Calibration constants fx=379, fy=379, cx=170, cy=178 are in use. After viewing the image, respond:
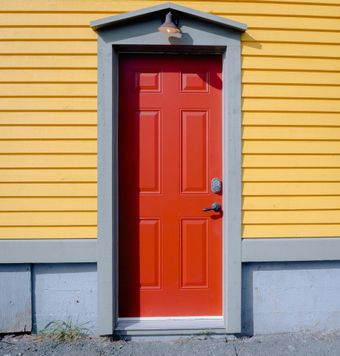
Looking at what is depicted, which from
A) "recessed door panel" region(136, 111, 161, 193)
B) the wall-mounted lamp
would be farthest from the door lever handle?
the wall-mounted lamp

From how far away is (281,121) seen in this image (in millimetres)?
3717

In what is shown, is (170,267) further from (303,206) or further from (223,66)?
(223,66)

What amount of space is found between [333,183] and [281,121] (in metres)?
0.82

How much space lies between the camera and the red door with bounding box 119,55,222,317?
3.77 meters

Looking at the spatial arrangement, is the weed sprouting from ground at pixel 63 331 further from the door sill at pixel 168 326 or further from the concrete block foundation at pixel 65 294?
the door sill at pixel 168 326

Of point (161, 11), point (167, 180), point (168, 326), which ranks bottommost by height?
point (168, 326)

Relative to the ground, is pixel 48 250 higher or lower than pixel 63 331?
higher

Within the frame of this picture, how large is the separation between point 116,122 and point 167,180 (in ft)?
2.49

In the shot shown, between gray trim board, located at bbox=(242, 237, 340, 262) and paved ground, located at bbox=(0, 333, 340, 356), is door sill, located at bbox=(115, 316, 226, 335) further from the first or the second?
gray trim board, located at bbox=(242, 237, 340, 262)

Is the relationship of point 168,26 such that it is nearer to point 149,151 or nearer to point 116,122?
point 116,122

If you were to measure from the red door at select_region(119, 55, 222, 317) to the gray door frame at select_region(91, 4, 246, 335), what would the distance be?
12cm

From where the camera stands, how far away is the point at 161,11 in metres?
3.58

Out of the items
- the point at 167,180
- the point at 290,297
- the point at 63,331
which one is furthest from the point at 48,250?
the point at 290,297

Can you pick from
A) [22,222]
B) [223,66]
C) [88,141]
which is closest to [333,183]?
[223,66]
